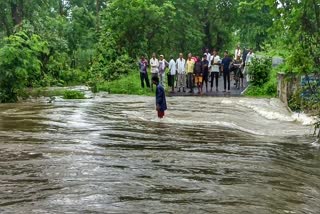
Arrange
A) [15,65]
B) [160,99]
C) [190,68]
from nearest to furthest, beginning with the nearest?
[160,99]
[15,65]
[190,68]

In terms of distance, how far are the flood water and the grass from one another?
9956mm

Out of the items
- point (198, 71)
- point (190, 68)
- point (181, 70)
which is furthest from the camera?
point (181, 70)

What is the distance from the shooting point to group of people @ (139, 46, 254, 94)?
24.3m

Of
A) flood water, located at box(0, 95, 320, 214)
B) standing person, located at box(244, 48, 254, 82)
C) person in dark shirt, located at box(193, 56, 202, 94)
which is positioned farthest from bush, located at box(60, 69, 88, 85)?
flood water, located at box(0, 95, 320, 214)

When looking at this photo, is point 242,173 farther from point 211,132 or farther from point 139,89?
point 139,89

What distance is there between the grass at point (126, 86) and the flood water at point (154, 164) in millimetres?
9956

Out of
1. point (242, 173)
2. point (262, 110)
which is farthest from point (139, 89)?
point (242, 173)

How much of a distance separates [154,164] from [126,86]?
1874 cm

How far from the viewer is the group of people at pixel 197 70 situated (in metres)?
24.3

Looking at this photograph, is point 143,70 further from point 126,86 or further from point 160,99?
point 160,99

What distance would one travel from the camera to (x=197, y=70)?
2411 centimetres

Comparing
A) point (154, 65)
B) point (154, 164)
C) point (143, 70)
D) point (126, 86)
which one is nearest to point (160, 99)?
point (154, 164)

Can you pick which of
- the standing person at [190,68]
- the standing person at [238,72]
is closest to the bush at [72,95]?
the standing person at [190,68]

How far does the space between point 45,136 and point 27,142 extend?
863 mm
